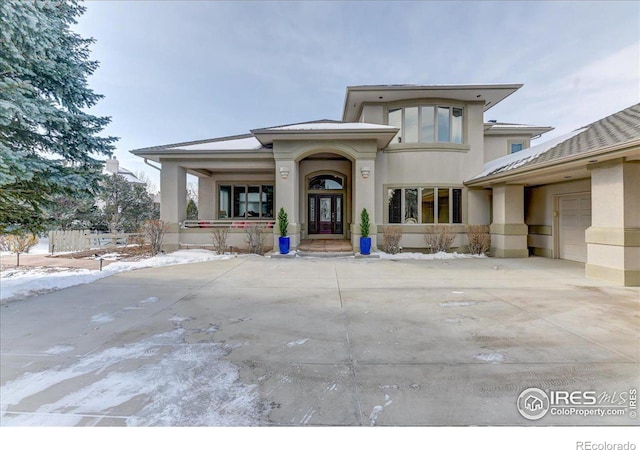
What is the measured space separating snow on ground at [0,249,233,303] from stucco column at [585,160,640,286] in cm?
1130

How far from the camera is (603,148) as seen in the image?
6.45 m

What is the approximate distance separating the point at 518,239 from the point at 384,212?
17.1ft

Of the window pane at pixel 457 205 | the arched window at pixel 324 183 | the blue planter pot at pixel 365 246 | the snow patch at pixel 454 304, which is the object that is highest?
the arched window at pixel 324 183

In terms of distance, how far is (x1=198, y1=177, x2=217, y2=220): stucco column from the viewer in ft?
52.4

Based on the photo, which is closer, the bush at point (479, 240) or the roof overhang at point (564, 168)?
the roof overhang at point (564, 168)

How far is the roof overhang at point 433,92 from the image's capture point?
38.5 feet

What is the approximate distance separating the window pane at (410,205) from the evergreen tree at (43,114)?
1061 centimetres

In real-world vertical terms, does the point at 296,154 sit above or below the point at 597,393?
Answer: above

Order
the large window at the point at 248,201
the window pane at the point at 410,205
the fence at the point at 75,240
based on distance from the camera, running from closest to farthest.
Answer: the fence at the point at 75,240, the window pane at the point at 410,205, the large window at the point at 248,201

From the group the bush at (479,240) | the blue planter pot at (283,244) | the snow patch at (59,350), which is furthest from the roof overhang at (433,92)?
the snow patch at (59,350)

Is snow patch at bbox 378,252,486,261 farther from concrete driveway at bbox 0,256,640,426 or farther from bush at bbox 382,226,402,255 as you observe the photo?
concrete driveway at bbox 0,256,640,426

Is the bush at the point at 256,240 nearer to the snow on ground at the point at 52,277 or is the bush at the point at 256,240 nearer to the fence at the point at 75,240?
the snow on ground at the point at 52,277
